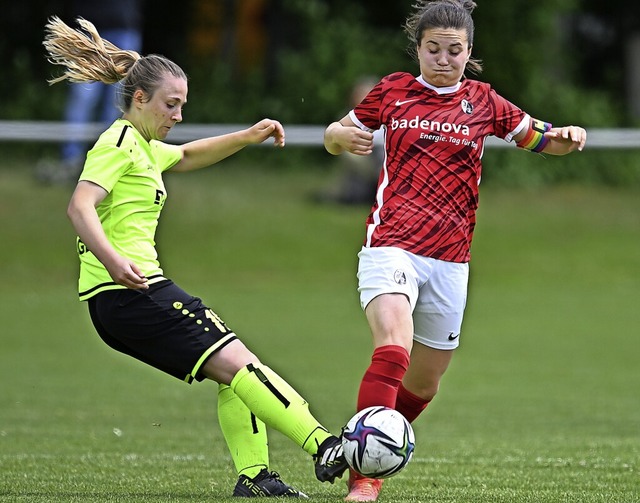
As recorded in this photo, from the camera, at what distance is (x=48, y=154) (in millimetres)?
18938

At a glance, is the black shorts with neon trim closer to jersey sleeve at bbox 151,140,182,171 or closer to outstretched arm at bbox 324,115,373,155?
jersey sleeve at bbox 151,140,182,171

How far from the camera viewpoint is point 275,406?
5.42m

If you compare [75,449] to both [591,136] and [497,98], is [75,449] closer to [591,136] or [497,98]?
[497,98]

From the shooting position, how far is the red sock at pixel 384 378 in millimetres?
5309

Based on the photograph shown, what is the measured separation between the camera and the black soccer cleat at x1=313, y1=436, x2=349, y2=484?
17.1 feet

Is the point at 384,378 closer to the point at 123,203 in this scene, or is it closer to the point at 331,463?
the point at 331,463

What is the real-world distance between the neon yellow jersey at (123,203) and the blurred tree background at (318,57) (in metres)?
14.1

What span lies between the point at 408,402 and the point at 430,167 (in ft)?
3.56

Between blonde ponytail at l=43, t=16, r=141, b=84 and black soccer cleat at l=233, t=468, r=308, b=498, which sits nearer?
black soccer cleat at l=233, t=468, r=308, b=498

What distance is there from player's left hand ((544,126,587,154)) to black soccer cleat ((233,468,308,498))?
1.90 m

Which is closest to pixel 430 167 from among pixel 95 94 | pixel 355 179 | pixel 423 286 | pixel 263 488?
pixel 423 286

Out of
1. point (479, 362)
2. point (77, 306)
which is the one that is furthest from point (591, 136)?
point (77, 306)

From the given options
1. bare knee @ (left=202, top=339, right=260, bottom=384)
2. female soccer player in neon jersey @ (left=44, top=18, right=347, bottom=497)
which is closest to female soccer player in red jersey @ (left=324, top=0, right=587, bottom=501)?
female soccer player in neon jersey @ (left=44, top=18, right=347, bottom=497)

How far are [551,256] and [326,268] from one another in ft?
9.90
